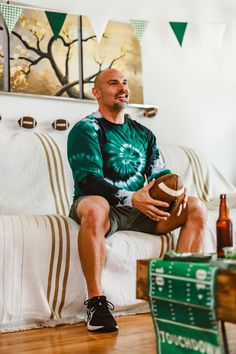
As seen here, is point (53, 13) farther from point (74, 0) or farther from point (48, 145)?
point (48, 145)

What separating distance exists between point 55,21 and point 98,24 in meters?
0.28

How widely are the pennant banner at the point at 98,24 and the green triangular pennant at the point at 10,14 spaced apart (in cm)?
50

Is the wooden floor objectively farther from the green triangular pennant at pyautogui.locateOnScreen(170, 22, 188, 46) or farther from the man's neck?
the green triangular pennant at pyautogui.locateOnScreen(170, 22, 188, 46)

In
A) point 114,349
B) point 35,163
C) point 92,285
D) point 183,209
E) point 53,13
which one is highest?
point 53,13

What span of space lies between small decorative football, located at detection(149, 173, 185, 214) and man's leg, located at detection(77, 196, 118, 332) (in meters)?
0.23

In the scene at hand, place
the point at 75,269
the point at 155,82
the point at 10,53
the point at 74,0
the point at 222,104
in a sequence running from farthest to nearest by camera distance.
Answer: the point at 222,104 < the point at 155,82 < the point at 74,0 < the point at 10,53 < the point at 75,269

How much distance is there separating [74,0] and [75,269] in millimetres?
1938

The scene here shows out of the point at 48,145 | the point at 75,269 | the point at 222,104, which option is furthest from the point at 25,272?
the point at 222,104

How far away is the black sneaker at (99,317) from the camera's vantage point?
2053mm

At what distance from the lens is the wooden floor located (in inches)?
69.9

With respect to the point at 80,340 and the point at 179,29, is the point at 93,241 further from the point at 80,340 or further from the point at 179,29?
the point at 179,29

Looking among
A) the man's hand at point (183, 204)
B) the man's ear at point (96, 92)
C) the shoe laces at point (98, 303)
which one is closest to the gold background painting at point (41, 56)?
the man's ear at point (96, 92)

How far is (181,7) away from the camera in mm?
3969

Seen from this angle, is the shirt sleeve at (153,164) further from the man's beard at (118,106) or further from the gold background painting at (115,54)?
the gold background painting at (115,54)
